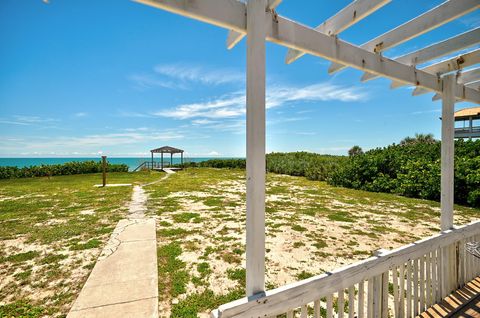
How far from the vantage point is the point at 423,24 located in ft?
5.44

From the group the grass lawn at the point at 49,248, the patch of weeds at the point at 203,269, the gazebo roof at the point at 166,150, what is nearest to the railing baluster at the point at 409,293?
the patch of weeds at the point at 203,269

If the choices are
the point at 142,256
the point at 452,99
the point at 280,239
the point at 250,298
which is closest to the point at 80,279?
the point at 142,256

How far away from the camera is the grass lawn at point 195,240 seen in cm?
246

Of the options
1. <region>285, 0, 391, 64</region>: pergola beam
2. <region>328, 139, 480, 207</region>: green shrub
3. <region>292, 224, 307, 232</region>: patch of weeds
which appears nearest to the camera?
<region>285, 0, 391, 64</region>: pergola beam

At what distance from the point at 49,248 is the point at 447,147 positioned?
234 inches

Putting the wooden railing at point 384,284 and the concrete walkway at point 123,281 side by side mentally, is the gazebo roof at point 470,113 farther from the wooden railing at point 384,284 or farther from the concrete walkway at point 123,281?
the concrete walkway at point 123,281

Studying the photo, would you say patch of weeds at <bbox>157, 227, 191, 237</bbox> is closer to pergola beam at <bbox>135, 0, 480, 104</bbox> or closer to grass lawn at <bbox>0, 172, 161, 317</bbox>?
grass lawn at <bbox>0, 172, 161, 317</bbox>

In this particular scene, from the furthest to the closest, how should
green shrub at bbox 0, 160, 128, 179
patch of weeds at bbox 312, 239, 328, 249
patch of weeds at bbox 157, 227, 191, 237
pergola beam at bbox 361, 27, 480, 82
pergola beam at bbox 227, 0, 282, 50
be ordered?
green shrub at bbox 0, 160, 128, 179
patch of weeds at bbox 157, 227, 191, 237
patch of weeds at bbox 312, 239, 328, 249
pergola beam at bbox 361, 27, 480, 82
pergola beam at bbox 227, 0, 282, 50

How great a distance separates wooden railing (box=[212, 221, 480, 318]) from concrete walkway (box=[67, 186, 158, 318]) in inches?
60.6

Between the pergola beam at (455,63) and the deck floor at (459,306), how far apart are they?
236cm

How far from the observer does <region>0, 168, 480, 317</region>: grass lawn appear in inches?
96.7

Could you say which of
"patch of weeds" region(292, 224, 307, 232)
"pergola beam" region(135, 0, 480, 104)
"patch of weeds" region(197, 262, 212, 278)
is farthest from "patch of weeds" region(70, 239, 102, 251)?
"pergola beam" region(135, 0, 480, 104)

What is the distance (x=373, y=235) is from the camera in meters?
4.23

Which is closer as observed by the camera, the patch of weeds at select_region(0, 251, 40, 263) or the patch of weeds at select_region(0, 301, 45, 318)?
the patch of weeds at select_region(0, 301, 45, 318)
